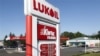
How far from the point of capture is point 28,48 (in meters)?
4.74

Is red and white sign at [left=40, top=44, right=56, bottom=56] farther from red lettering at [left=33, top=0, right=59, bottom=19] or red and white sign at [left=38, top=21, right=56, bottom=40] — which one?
red lettering at [left=33, top=0, right=59, bottom=19]

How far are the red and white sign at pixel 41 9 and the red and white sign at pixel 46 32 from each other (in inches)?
7.7

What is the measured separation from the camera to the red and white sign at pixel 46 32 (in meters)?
5.28

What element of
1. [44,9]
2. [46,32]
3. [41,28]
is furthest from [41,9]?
[46,32]

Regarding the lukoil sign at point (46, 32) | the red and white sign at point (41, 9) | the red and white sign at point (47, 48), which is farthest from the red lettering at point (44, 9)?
the red and white sign at point (47, 48)

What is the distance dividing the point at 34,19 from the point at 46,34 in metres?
0.75

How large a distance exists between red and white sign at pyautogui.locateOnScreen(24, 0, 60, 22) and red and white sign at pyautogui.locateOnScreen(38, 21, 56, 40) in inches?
7.7

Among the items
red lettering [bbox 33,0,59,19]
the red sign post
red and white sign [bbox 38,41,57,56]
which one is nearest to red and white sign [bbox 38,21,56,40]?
the red sign post

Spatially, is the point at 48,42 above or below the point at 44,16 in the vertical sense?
below

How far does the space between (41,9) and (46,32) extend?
599 mm

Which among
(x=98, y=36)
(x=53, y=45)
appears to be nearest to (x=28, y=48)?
(x=53, y=45)

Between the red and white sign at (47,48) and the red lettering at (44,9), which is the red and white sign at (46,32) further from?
the red lettering at (44,9)

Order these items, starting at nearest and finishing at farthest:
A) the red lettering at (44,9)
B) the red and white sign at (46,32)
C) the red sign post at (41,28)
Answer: the red sign post at (41,28), the red lettering at (44,9), the red and white sign at (46,32)

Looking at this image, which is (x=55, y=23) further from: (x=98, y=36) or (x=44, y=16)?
(x=98, y=36)
